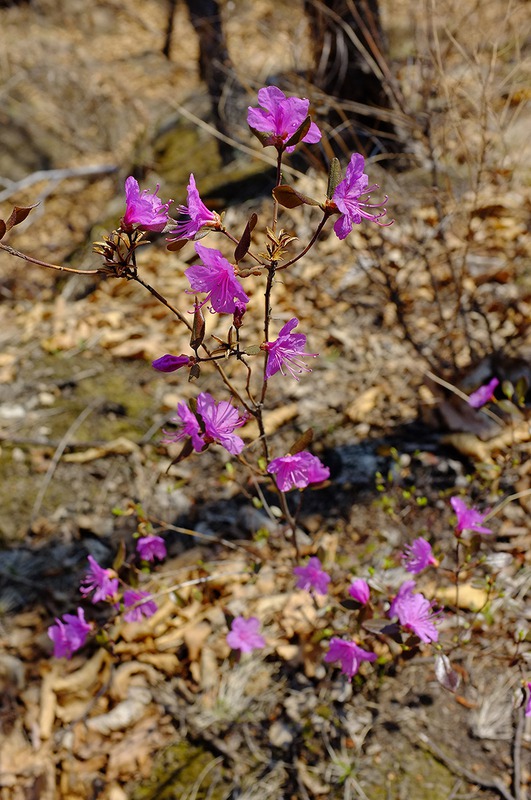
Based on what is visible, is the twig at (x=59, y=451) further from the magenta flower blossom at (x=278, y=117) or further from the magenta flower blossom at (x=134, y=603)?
the magenta flower blossom at (x=278, y=117)

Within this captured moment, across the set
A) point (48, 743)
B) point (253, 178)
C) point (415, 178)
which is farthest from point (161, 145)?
point (48, 743)

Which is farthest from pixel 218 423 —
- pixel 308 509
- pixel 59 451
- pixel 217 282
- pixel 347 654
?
pixel 59 451

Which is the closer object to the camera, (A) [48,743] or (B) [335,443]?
(A) [48,743]

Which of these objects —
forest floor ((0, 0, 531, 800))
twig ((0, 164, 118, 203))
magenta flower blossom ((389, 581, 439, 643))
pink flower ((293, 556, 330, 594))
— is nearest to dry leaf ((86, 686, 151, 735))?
forest floor ((0, 0, 531, 800))

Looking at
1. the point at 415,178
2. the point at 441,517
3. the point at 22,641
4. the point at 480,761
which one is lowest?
the point at 22,641

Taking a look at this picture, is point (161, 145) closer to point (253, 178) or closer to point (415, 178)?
point (253, 178)

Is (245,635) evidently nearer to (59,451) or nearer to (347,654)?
(347,654)

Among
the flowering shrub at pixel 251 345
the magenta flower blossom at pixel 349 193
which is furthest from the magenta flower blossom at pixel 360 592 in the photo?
the magenta flower blossom at pixel 349 193
